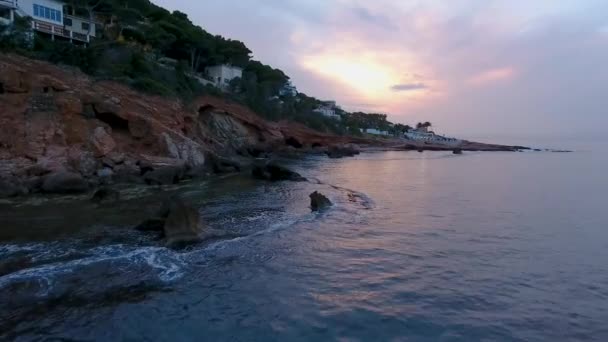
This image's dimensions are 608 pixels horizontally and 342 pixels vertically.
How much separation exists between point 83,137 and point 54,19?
24.8m

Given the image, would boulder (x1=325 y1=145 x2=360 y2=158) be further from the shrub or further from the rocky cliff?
the shrub

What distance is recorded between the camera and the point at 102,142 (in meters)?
26.6

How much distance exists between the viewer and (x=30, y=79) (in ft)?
82.5

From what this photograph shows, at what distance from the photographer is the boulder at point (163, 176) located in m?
25.5

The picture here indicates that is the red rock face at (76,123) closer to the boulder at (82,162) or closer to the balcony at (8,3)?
the boulder at (82,162)

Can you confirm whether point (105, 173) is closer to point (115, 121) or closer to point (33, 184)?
point (33, 184)

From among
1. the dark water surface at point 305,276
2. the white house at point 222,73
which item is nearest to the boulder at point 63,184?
the dark water surface at point 305,276

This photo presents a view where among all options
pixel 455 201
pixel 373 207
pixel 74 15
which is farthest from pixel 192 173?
pixel 74 15

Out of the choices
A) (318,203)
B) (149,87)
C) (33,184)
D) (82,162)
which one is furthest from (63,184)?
(149,87)

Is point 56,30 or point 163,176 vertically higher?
point 56,30

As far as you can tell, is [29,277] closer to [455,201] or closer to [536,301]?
[536,301]

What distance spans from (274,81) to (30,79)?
56.8 metres

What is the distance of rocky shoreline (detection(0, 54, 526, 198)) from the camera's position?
2277cm

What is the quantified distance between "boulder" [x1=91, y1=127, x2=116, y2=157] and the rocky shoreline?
2.4 inches
